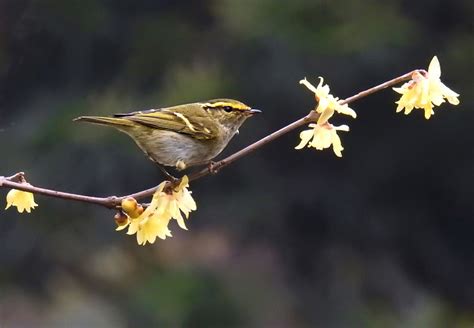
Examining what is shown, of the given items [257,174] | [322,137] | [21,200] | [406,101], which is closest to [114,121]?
[21,200]

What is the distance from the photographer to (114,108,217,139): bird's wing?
10.5 feet

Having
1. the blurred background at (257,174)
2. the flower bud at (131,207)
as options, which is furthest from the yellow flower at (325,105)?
the blurred background at (257,174)

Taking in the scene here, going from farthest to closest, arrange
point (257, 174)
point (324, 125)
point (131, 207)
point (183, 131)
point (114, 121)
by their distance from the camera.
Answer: point (257, 174)
point (183, 131)
point (114, 121)
point (324, 125)
point (131, 207)

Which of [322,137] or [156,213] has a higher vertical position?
[322,137]

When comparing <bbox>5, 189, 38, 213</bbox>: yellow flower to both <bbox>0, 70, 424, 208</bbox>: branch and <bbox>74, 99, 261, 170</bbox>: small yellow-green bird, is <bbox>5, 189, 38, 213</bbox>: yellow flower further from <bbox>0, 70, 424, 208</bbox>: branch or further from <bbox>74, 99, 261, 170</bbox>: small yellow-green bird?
<bbox>74, 99, 261, 170</bbox>: small yellow-green bird

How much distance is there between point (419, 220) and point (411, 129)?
949 mm

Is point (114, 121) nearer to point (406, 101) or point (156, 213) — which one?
point (156, 213)

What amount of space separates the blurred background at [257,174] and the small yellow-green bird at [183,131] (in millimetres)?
7274

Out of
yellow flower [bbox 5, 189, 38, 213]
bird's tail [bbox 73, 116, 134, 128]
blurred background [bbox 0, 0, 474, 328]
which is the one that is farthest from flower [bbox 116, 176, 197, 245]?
blurred background [bbox 0, 0, 474, 328]

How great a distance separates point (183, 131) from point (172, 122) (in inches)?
2.4

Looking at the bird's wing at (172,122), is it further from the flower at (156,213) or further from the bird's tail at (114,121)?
the flower at (156,213)

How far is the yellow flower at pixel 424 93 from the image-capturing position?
2508 mm

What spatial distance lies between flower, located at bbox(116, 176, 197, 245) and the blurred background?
26.4 feet

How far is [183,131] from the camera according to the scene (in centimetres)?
327
